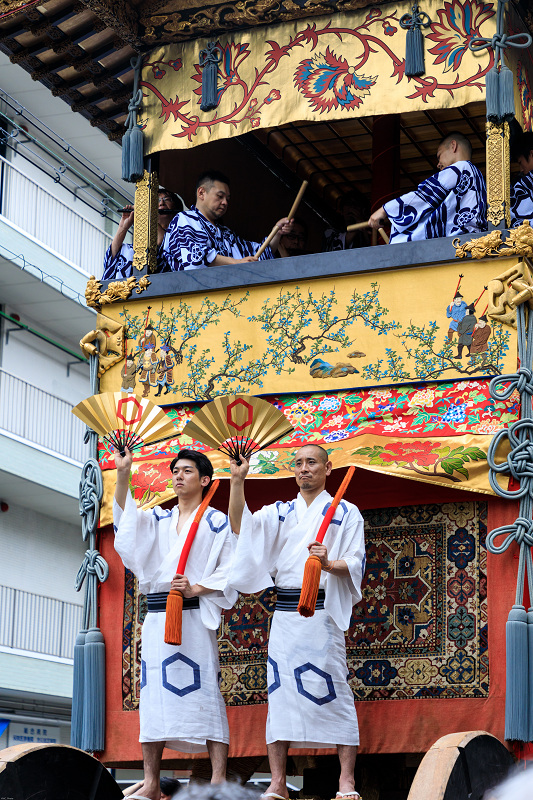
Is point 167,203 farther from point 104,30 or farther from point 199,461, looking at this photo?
point 199,461

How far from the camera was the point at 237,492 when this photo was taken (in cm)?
639

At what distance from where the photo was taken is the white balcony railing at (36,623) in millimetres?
17766

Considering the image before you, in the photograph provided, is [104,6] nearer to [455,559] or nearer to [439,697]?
[455,559]

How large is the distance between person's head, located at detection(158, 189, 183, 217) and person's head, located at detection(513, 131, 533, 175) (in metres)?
2.51

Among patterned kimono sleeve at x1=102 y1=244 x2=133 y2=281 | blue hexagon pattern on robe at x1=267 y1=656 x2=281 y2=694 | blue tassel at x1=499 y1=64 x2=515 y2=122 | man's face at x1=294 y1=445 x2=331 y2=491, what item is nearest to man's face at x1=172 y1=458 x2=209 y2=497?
man's face at x1=294 y1=445 x2=331 y2=491

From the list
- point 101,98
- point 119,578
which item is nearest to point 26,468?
point 101,98

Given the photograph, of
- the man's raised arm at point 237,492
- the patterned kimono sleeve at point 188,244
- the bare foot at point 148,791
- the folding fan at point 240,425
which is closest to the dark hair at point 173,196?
the patterned kimono sleeve at point 188,244

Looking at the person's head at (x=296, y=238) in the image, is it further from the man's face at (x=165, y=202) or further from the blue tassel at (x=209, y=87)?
the blue tassel at (x=209, y=87)

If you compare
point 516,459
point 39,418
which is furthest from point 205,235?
point 39,418

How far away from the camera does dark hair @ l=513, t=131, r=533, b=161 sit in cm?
805

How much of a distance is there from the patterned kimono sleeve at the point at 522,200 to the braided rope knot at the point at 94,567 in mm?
3434

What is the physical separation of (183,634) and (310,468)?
112 cm

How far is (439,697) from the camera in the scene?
22.3ft

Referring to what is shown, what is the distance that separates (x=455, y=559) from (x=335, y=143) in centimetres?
448
